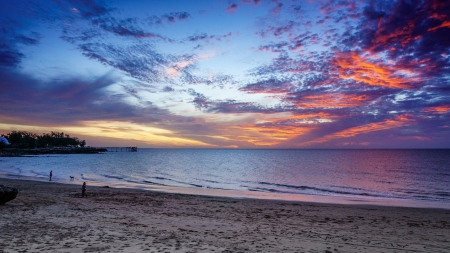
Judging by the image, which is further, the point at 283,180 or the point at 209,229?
the point at 283,180

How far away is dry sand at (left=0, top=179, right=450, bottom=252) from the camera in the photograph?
32.6ft

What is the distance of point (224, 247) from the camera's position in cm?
1002

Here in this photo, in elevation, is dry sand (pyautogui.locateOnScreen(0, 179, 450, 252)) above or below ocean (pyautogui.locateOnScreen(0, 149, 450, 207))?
above

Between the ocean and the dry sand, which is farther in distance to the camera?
the ocean

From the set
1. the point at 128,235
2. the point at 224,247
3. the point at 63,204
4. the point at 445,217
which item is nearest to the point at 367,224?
the point at 445,217

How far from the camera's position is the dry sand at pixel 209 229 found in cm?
993

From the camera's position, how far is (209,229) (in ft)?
42.6

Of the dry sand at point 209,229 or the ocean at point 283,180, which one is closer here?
the dry sand at point 209,229

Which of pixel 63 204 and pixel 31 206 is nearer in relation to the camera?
pixel 31 206

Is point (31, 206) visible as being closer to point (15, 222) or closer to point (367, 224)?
point (15, 222)

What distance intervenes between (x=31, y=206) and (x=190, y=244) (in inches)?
497

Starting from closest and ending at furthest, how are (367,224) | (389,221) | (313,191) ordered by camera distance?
(367,224), (389,221), (313,191)

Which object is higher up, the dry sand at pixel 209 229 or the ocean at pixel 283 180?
the dry sand at pixel 209 229

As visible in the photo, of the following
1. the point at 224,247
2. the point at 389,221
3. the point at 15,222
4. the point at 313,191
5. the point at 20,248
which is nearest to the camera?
the point at 20,248
